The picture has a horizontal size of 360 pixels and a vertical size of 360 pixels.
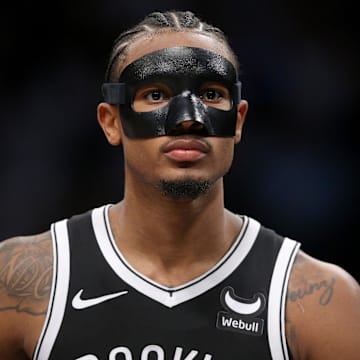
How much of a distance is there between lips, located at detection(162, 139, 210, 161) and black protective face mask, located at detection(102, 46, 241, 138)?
0.04 meters

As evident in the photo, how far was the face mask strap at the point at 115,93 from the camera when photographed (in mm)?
3260

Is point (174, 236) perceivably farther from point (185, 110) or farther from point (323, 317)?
point (323, 317)

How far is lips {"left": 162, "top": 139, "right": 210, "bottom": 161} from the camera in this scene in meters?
3.07

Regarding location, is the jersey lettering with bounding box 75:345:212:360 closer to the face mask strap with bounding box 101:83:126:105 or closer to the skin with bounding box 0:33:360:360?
the skin with bounding box 0:33:360:360

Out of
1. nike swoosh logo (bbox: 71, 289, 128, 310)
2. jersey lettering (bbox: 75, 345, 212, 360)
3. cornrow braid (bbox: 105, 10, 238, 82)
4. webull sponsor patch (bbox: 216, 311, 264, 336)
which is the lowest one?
jersey lettering (bbox: 75, 345, 212, 360)

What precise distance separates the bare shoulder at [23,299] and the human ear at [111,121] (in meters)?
0.48

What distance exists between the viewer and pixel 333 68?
594 centimetres

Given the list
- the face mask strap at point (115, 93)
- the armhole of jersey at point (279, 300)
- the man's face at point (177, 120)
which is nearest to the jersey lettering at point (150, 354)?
the armhole of jersey at point (279, 300)

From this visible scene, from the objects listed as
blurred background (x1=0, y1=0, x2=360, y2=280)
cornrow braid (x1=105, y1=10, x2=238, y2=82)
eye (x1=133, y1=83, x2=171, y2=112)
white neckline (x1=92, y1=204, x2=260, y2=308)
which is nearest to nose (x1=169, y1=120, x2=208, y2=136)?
eye (x1=133, y1=83, x2=171, y2=112)

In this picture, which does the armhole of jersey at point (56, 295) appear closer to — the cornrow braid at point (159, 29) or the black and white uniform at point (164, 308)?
the black and white uniform at point (164, 308)

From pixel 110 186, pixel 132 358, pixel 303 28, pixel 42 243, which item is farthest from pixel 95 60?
pixel 132 358

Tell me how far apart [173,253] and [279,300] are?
1.39 ft

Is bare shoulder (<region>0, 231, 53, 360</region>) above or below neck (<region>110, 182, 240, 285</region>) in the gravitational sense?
below

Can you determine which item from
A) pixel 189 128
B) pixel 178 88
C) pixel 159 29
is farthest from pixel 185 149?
pixel 159 29
